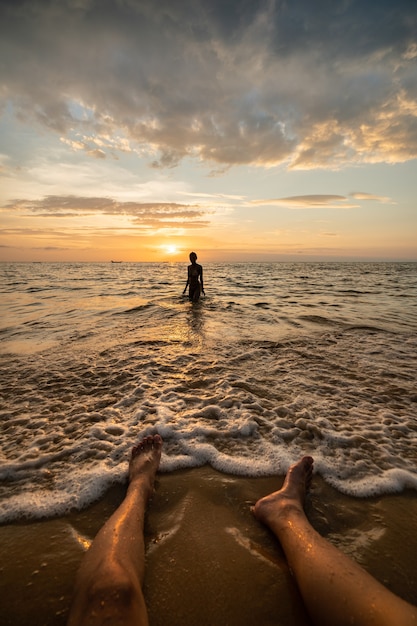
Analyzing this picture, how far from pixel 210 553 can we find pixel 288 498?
0.67 m

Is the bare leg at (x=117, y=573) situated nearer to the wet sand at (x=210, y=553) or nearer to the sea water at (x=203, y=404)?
the wet sand at (x=210, y=553)

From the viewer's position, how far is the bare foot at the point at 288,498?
199 cm

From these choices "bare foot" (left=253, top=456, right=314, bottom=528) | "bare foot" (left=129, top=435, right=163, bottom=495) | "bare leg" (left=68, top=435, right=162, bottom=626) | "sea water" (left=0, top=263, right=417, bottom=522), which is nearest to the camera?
"bare leg" (left=68, top=435, right=162, bottom=626)

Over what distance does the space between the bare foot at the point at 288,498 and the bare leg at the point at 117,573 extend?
0.84m

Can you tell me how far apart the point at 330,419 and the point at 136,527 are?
7.84 ft

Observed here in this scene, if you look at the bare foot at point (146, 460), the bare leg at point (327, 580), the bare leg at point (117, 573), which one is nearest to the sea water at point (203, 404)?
the bare foot at point (146, 460)

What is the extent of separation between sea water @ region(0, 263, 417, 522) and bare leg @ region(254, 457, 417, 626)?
60 cm

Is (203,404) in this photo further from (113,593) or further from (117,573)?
(113,593)

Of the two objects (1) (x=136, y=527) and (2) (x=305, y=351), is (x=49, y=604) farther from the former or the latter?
(2) (x=305, y=351)

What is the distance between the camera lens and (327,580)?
1511 mm

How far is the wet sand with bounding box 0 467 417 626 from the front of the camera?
152 centimetres

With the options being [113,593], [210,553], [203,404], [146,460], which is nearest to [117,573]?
[113,593]

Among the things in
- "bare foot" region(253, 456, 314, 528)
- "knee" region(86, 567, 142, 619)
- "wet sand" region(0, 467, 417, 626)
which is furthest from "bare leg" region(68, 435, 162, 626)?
"bare foot" region(253, 456, 314, 528)

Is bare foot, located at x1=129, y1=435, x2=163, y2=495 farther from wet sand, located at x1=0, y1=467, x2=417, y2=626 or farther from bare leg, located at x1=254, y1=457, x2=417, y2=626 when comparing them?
bare leg, located at x1=254, y1=457, x2=417, y2=626
